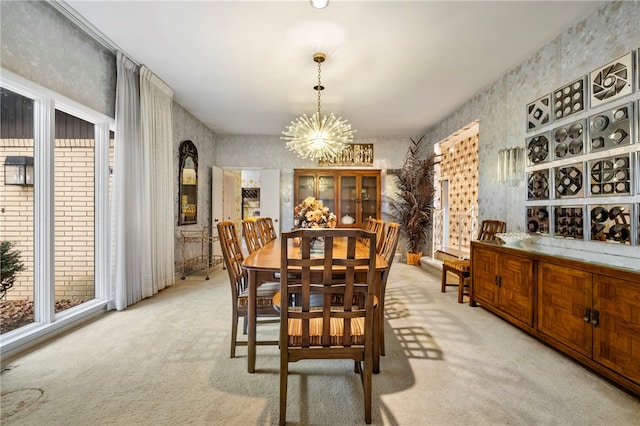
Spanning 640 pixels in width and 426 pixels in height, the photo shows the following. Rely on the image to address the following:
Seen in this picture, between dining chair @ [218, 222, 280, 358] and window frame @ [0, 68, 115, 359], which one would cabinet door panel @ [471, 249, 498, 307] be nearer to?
dining chair @ [218, 222, 280, 358]

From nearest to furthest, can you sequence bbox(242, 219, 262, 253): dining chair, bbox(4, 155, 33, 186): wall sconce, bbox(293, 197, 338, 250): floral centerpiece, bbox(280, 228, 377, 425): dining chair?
bbox(280, 228, 377, 425): dining chair, bbox(4, 155, 33, 186): wall sconce, bbox(293, 197, 338, 250): floral centerpiece, bbox(242, 219, 262, 253): dining chair

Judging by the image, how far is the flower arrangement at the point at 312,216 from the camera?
249cm

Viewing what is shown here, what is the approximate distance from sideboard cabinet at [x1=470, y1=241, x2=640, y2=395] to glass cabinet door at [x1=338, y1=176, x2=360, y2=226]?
3.54 metres

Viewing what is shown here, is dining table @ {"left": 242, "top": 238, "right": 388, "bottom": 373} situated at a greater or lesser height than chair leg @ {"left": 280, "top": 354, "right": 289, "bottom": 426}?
greater

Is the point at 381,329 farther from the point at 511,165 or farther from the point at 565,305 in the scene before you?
the point at 511,165

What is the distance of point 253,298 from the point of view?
5.76ft

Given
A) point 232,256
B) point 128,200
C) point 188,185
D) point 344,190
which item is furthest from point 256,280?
point 344,190

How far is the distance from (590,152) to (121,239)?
14.4 feet

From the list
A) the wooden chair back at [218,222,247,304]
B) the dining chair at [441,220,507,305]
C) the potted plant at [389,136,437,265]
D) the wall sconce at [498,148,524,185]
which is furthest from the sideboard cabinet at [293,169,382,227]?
the wooden chair back at [218,222,247,304]

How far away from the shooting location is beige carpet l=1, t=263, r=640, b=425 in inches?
58.2

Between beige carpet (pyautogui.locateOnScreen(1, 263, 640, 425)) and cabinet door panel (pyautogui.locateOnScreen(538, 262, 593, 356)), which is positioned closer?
beige carpet (pyautogui.locateOnScreen(1, 263, 640, 425))

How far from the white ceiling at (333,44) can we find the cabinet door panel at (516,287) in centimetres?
205

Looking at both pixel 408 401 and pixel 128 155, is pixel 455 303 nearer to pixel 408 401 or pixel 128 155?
pixel 408 401

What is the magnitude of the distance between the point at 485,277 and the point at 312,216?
197cm
